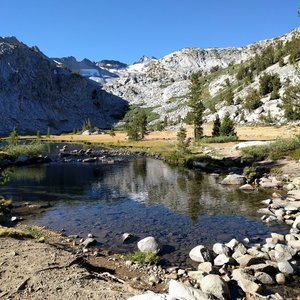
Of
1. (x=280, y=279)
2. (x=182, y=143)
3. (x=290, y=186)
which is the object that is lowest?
(x=280, y=279)

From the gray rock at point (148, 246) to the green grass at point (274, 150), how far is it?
127 feet

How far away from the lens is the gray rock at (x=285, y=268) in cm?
1855

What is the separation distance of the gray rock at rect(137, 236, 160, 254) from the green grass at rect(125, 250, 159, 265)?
0.77 m

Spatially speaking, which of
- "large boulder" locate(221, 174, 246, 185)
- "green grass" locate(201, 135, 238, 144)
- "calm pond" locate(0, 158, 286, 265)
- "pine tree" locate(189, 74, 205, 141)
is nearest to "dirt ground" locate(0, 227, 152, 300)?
"calm pond" locate(0, 158, 286, 265)

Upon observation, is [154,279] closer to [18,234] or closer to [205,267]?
[205,267]

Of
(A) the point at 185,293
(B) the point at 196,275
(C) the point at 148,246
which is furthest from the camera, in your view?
(C) the point at 148,246

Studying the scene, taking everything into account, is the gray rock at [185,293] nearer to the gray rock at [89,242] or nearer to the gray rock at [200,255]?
the gray rock at [200,255]

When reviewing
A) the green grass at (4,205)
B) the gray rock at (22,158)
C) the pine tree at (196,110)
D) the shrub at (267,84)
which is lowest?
the green grass at (4,205)

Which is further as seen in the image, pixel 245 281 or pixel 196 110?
pixel 196 110

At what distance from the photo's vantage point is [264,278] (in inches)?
699

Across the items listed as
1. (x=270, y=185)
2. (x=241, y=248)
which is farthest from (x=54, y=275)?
(x=270, y=185)

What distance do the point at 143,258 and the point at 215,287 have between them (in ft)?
18.4

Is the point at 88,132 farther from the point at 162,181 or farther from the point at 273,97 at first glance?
the point at 162,181

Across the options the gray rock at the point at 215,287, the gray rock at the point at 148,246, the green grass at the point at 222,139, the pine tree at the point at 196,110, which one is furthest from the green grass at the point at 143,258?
the pine tree at the point at 196,110
